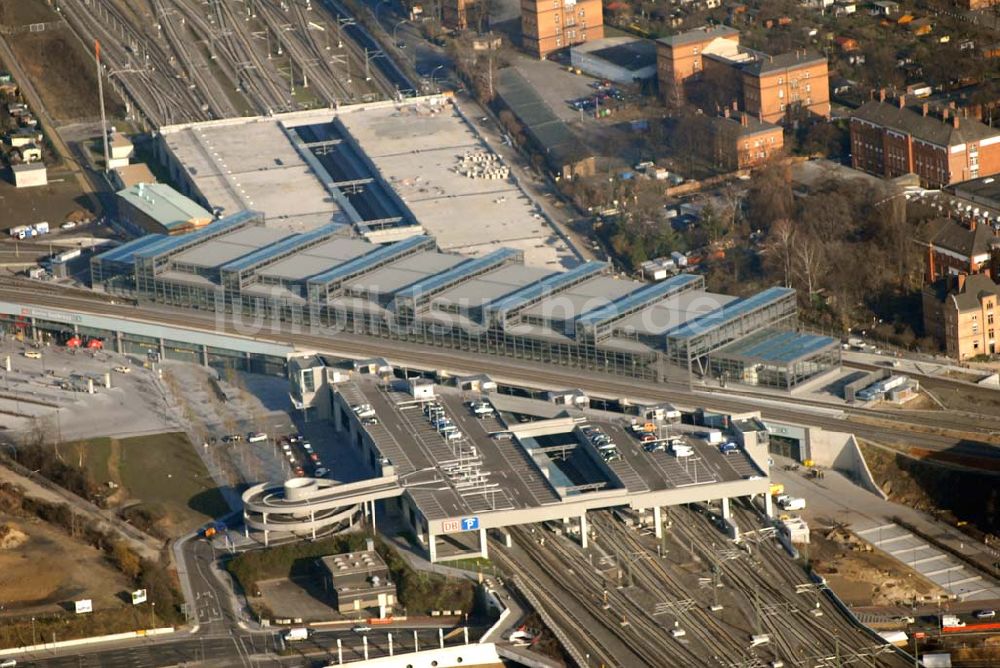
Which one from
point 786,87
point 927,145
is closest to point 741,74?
point 786,87

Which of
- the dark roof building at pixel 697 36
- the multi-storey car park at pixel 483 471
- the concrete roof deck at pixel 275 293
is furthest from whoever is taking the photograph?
the dark roof building at pixel 697 36

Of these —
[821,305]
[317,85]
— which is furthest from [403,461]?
[317,85]

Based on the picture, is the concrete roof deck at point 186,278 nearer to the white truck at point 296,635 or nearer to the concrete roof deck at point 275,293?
the concrete roof deck at point 275,293

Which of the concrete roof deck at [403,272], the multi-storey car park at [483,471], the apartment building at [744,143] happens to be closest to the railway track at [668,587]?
the multi-storey car park at [483,471]

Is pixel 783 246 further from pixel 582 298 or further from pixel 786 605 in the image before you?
pixel 786 605

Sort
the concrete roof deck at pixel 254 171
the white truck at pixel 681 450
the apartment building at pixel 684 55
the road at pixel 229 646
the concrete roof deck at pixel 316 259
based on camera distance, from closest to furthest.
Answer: the road at pixel 229 646 < the white truck at pixel 681 450 < the concrete roof deck at pixel 316 259 < the concrete roof deck at pixel 254 171 < the apartment building at pixel 684 55

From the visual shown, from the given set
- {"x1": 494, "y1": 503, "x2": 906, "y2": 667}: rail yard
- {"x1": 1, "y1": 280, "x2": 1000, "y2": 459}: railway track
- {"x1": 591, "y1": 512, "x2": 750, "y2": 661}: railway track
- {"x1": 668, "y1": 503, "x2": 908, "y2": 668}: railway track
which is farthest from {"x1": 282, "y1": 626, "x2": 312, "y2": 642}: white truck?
{"x1": 1, "y1": 280, "x2": 1000, "y2": 459}: railway track

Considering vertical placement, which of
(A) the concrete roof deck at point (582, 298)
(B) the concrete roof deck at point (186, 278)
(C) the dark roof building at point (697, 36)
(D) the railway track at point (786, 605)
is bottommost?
(D) the railway track at point (786, 605)
